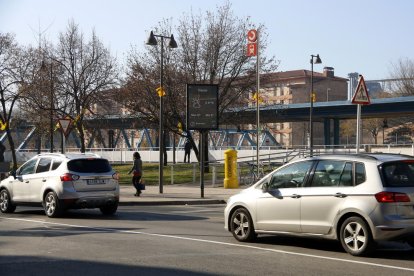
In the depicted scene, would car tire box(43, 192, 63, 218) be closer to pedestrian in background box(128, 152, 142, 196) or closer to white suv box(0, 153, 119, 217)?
white suv box(0, 153, 119, 217)

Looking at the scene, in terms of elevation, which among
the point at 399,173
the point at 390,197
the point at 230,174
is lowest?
the point at 230,174

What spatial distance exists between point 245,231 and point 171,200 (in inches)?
456

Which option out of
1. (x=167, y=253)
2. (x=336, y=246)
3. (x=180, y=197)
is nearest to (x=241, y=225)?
(x=336, y=246)

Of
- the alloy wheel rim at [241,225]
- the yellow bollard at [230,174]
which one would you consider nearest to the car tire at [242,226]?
the alloy wheel rim at [241,225]

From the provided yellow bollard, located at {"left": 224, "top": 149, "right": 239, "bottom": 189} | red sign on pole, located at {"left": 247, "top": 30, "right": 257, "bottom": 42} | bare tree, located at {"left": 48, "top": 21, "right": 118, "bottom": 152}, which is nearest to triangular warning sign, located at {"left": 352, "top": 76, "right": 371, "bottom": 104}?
yellow bollard, located at {"left": 224, "top": 149, "right": 239, "bottom": 189}

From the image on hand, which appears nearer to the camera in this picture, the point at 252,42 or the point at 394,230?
the point at 394,230

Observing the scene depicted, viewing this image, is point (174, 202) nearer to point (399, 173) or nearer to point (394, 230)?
point (399, 173)

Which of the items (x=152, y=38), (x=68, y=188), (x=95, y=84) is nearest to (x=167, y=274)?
(x=68, y=188)

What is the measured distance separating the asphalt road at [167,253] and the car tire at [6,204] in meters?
3.51

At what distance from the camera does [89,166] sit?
16.9 metres

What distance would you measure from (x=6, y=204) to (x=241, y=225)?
9.28 metres

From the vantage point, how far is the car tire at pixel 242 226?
1129 cm

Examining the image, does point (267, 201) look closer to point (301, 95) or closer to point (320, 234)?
point (320, 234)

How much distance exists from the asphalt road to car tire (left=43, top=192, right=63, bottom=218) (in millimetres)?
1320
